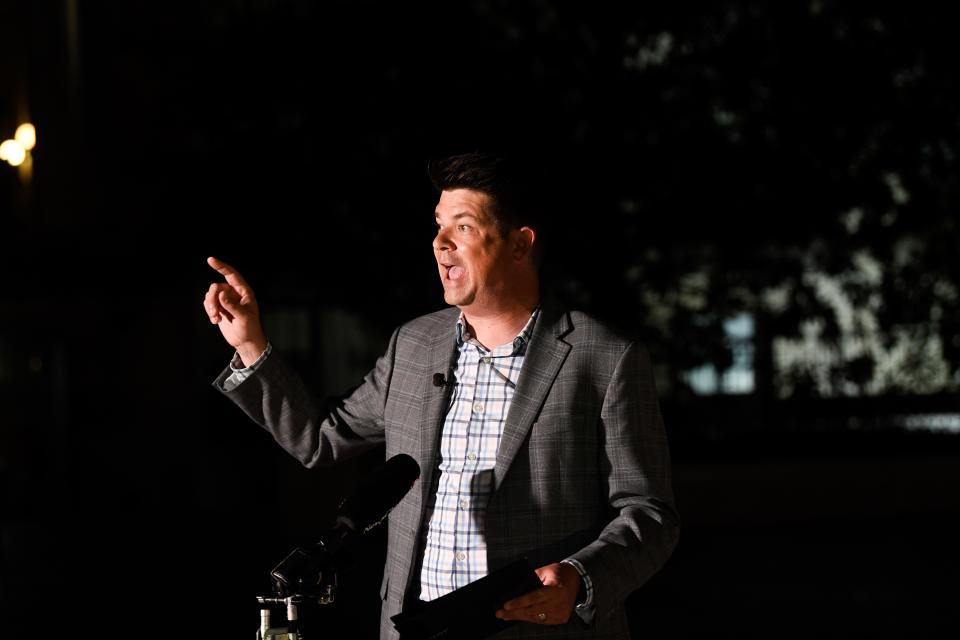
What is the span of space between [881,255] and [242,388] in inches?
362

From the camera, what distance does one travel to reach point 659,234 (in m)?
9.87

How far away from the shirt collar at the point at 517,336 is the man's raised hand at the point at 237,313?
1.46 feet

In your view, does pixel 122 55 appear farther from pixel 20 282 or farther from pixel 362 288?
pixel 362 288

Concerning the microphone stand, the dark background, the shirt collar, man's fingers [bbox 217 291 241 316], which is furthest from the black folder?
the dark background

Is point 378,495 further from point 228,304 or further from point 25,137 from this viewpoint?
point 25,137

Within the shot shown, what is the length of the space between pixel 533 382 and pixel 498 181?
1.43 feet

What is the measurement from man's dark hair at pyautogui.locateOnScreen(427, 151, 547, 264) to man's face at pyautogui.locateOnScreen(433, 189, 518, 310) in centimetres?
2

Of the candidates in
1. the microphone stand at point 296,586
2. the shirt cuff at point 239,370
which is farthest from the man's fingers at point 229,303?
the microphone stand at point 296,586

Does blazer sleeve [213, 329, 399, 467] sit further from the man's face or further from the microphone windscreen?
the microphone windscreen

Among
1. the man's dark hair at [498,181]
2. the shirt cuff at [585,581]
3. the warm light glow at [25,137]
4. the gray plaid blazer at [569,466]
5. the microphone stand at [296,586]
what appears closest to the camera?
the microphone stand at [296,586]

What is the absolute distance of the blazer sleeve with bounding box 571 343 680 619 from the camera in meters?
2.05

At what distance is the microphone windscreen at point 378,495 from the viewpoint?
1854 millimetres

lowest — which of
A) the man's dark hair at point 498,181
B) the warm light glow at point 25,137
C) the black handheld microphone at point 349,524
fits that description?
the black handheld microphone at point 349,524

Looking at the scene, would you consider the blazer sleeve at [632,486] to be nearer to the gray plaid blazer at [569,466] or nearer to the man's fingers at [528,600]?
the gray plaid blazer at [569,466]
